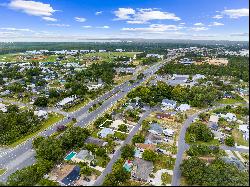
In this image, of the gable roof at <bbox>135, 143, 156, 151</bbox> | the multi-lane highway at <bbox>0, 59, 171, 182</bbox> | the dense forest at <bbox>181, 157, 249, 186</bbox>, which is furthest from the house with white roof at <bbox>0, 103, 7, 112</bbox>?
the dense forest at <bbox>181, 157, 249, 186</bbox>

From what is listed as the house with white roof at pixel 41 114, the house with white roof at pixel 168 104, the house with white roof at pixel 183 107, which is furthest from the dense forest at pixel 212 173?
the house with white roof at pixel 41 114

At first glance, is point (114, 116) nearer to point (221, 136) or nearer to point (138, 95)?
point (138, 95)

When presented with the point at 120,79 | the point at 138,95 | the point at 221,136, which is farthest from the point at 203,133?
the point at 120,79

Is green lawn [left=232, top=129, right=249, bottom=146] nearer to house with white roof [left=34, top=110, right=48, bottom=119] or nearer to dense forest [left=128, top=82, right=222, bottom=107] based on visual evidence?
dense forest [left=128, top=82, right=222, bottom=107]

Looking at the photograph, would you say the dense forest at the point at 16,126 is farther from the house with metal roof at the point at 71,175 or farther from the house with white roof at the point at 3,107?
the house with metal roof at the point at 71,175

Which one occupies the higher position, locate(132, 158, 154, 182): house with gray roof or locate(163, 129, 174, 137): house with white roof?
locate(132, 158, 154, 182): house with gray roof

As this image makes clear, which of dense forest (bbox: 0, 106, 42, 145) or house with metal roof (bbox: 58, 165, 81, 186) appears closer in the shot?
house with metal roof (bbox: 58, 165, 81, 186)

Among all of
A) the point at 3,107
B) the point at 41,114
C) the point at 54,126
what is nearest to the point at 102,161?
the point at 54,126

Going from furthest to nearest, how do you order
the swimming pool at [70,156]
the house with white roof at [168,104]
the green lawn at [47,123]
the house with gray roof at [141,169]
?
the house with white roof at [168,104], the green lawn at [47,123], the swimming pool at [70,156], the house with gray roof at [141,169]

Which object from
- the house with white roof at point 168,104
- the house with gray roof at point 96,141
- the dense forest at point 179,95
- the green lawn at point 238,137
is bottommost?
the green lawn at point 238,137

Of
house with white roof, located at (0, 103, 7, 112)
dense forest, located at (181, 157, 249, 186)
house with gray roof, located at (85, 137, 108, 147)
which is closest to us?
dense forest, located at (181, 157, 249, 186)
